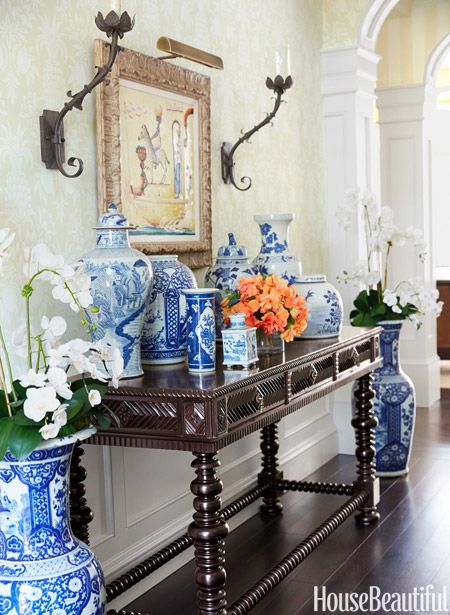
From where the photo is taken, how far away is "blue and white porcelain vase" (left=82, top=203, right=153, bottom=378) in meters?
2.72

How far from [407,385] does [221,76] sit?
202cm

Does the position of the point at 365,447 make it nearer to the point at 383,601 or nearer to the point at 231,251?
the point at 383,601

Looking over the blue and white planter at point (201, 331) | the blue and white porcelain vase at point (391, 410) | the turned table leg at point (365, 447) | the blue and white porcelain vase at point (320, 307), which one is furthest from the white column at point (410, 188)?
the blue and white planter at point (201, 331)

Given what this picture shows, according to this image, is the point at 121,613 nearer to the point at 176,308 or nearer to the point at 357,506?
the point at 176,308

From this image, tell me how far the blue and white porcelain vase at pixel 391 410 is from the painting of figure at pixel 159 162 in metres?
1.66

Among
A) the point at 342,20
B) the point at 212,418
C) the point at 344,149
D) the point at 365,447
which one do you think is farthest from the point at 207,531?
the point at 342,20

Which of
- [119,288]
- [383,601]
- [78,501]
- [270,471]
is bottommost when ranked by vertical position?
[383,601]

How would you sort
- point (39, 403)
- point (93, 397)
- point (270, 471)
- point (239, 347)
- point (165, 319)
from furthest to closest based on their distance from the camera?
point (270, 471) < point (165, 319) < point (239, 347) < point (93, 397) < point (39, 403)

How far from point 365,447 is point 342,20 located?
2.61 m

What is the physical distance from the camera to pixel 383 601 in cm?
329

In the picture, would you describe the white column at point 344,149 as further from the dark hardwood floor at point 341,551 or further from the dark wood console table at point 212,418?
the dark wood console table at point 212,418

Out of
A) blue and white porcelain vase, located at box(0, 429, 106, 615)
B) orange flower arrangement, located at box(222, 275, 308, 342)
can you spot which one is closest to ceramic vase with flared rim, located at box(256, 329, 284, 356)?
orange flower arrangement, located at box(222, 275, 308, 342)

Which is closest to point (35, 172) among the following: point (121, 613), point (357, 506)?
point (121, 613)

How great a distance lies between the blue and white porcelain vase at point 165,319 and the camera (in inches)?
118
